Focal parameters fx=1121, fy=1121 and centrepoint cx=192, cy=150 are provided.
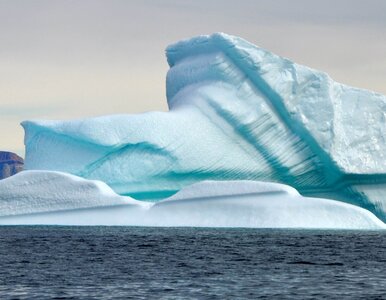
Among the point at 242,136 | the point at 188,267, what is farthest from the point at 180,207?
the point at 188,267

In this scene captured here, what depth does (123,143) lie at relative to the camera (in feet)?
130

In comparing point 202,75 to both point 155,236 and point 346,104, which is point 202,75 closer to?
point 346,104

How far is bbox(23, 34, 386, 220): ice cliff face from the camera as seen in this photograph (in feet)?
133

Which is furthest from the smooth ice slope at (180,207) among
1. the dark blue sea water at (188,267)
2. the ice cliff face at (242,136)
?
the ice cliff face at (242,136)

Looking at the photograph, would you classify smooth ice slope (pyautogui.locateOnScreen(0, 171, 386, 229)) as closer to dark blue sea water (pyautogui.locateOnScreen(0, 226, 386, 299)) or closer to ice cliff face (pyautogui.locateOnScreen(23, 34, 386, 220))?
dark blue sea water (pyautogui.locateOnScreen(0, 226, 386, 299))

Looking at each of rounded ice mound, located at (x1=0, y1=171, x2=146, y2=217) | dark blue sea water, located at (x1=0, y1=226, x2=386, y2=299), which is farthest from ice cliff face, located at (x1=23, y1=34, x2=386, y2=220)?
dark blue sea water, located at (x1=0, y1=226, x2=386, y2=299)

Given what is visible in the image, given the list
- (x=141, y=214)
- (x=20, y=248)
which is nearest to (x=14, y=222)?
(x=141, y=214)

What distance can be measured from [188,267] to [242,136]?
720 inches

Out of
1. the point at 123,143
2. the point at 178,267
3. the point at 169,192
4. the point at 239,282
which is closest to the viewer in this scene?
the point at 239,282

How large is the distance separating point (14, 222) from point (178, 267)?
1550 centimetres

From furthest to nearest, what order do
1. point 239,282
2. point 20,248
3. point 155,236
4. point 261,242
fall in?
point 155,236 → point 261,242 → point 20,248 → point 239,282

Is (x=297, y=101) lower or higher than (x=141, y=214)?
higher

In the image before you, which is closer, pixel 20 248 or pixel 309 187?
pixel 20 248

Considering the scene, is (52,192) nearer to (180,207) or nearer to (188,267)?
(180,207)
